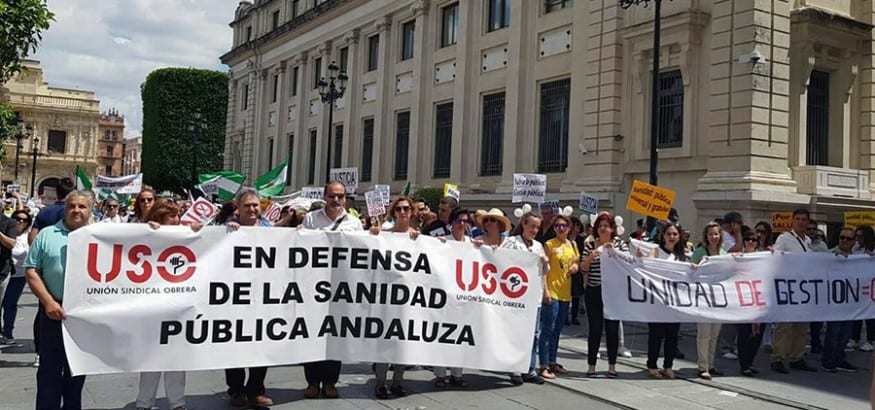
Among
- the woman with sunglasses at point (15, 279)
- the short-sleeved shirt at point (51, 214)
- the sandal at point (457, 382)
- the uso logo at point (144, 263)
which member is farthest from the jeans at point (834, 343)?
the woman with sunglasses at point (15, 279)

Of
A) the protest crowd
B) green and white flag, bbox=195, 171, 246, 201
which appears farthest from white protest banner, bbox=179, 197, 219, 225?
green and white flag, bbox=195, 171, 246, 201

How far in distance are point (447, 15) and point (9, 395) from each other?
2518 cm

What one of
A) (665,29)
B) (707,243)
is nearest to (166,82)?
(665,29)

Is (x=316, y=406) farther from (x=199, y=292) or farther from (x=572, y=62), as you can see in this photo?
(x=572, y=62)

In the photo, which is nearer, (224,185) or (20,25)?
(20,25)

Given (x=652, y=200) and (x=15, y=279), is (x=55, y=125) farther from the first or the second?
(x=652, y=200)

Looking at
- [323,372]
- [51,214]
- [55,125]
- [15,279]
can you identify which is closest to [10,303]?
[15,279]

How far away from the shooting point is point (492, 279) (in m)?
7.77

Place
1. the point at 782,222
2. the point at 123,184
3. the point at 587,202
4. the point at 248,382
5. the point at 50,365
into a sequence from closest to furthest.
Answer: the point at 50,365
the point at 248,382
the point at 782,222
the point at 587,202
the point at 123,184

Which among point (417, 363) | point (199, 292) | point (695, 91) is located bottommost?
point (417, 363)

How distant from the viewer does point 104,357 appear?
5945 mm

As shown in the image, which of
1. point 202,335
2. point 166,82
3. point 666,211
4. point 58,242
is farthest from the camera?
point 166,82

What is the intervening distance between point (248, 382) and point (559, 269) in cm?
358

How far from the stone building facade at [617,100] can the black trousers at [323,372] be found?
12655 mm
